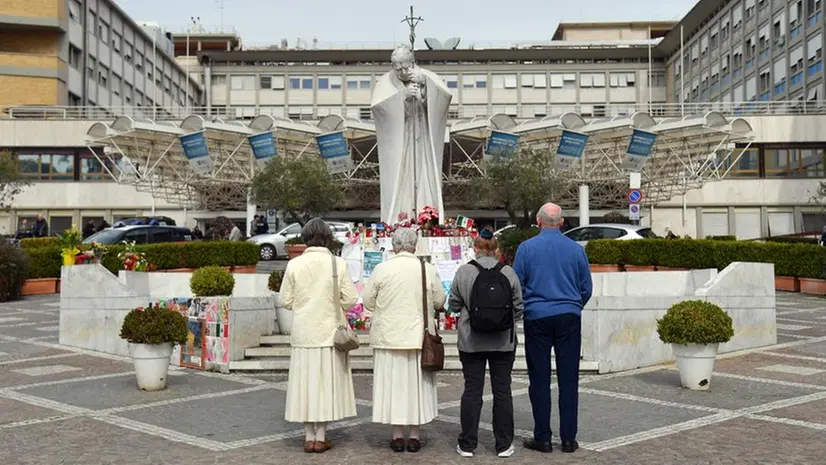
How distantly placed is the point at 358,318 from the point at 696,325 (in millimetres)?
4838

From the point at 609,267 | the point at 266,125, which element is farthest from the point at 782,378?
the point at 266,125

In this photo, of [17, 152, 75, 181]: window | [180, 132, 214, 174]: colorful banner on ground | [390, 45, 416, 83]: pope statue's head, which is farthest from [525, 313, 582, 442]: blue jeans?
[17, 152, 75, 181]: window

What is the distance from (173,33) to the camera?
80.6m

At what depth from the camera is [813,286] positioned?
20.4m

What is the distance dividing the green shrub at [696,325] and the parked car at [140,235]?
1837 centimetres

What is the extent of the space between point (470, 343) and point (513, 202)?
28.1 metres

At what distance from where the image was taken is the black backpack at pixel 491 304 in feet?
19.6

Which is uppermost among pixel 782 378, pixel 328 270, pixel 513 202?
pixel 513 202

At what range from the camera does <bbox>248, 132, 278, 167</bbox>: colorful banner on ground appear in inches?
1458

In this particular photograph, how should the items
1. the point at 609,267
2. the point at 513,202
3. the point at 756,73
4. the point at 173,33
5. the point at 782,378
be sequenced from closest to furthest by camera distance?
the point at 782,378 → the point at 609,267 → the point at 513,202 → the point at 756,73 → the point at 173,33

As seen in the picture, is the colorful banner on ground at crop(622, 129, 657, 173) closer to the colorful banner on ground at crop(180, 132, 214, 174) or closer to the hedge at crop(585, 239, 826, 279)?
the hedge at crop(585, 239, 826, 279)

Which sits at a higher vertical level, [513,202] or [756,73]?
[756,73]

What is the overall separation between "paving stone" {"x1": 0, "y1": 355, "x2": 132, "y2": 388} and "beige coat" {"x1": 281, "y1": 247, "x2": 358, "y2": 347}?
3667 mm

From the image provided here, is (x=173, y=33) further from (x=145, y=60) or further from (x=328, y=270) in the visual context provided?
(x=328, y=270)
